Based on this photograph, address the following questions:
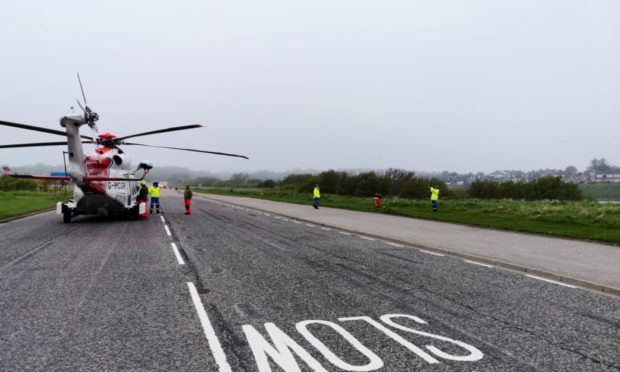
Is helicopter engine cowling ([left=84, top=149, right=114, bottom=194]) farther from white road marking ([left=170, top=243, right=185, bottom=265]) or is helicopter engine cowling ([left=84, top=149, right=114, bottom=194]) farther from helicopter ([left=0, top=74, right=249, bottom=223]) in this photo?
white road marking ([left=170, top=243, right=185, bottom=265])

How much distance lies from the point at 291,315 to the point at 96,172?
47.5ft

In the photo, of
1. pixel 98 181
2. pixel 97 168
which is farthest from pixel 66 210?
pixel 97 168

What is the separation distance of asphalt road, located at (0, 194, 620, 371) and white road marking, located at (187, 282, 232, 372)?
1.0 inches

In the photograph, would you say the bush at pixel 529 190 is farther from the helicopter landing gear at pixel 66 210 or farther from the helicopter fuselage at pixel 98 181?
the helicopter landing gear at pixel 66 210

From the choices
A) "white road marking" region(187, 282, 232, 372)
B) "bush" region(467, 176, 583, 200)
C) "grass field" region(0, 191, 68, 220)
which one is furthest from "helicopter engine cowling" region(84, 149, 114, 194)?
"bush" region(467, 176, 583, 200)

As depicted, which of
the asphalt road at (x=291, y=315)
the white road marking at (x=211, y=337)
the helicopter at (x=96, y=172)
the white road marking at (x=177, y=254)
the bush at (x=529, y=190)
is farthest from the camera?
the bush at (x=529, y=190)

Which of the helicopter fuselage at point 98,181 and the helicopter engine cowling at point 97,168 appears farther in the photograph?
the helicopter engine cowling at point 97,168

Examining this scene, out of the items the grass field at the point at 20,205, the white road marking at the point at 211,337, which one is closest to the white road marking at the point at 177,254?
the white road marking at the point at 211,337

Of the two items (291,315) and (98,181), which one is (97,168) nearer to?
(98,181)

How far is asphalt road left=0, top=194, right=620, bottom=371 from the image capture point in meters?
3.89

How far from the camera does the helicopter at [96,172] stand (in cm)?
1527

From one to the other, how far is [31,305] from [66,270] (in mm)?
2396

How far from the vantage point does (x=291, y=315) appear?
515cm

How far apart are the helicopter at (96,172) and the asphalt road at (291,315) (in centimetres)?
713
